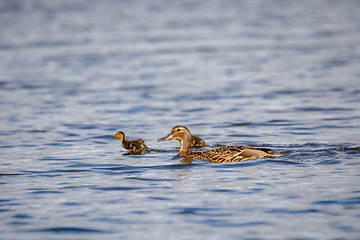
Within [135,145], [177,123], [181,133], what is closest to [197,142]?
[181,133]

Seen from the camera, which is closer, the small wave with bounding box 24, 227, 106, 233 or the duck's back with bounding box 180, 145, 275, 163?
the small wave with bounding box 24, 227, 106, 233

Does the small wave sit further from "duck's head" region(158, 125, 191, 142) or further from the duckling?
the duckling

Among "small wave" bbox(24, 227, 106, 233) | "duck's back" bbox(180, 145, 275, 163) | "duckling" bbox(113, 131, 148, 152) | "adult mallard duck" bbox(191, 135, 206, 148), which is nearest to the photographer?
"small wave" bbox(24, 227, 106, 233)

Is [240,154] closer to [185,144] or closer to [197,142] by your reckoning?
[185,144]

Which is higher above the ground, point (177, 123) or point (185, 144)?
point (177, 123)

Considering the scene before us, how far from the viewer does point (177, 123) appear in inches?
582

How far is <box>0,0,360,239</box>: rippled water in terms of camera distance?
7477 millimetres

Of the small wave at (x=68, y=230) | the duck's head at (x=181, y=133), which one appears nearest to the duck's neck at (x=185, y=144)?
the duck's head at (x=181, y=133)

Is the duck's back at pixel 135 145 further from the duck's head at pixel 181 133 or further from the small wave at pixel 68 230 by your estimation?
the small wave at pixel 68 230

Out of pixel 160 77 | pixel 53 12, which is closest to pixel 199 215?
pixel 160 77

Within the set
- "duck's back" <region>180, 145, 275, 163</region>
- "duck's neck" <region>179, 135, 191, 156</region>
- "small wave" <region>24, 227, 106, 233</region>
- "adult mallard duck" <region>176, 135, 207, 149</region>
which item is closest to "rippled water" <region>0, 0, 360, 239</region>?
"small wave" <region>24, 227, 106, 233</region>

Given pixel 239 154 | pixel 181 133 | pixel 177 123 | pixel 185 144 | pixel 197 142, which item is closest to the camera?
pixel 239 154

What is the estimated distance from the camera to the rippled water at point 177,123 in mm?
7477

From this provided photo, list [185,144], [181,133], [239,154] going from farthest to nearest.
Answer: [181,133] < [185,144] < [239,154]
